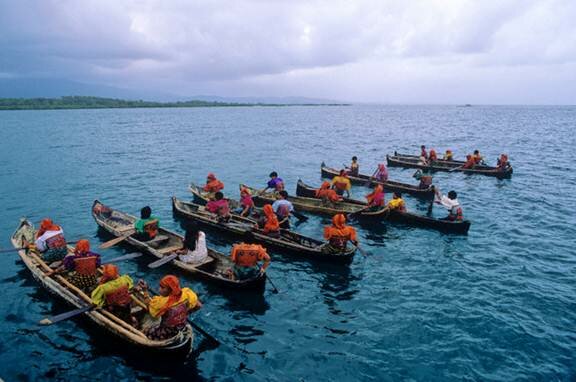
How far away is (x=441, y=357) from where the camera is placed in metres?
11.5

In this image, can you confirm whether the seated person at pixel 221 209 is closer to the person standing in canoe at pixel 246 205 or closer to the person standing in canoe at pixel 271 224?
the person standing in canoe at pixel 246 205

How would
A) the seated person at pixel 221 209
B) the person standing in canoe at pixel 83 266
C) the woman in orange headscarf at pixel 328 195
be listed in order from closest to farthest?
1. the person standing in canoe at pixel 83 266
2. the seated person at pixel 221 209
3. the woman in orange headscarf at pixel 328 195

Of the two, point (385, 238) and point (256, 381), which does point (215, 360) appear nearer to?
point (256, 381)

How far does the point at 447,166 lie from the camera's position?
40062mm

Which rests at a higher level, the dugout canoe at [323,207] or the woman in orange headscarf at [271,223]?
the woman in orange headscarf at [271,223]

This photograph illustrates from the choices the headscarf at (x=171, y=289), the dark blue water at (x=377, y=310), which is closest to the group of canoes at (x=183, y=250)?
the headscarf at (x=171, y=289)

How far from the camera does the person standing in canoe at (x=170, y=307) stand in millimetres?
10086

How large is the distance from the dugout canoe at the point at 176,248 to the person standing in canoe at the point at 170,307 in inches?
140

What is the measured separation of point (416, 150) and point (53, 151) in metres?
51.4

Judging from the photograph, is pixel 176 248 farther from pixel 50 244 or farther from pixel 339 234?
pixel 339 234

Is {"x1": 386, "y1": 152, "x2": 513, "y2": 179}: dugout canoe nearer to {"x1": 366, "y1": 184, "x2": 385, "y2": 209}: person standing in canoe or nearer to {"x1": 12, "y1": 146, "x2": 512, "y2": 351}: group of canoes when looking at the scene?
{"x1": 12, "y1": 146, "x2": 512, "y2": 351}: group of canoes

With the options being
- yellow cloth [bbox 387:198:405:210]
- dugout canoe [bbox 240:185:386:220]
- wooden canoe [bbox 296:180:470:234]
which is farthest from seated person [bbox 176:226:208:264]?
yellow cloth [bbox 387:198:405:210]

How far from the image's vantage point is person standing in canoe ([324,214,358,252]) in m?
16.4

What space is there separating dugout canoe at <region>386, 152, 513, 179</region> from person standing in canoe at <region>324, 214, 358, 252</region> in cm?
2513
